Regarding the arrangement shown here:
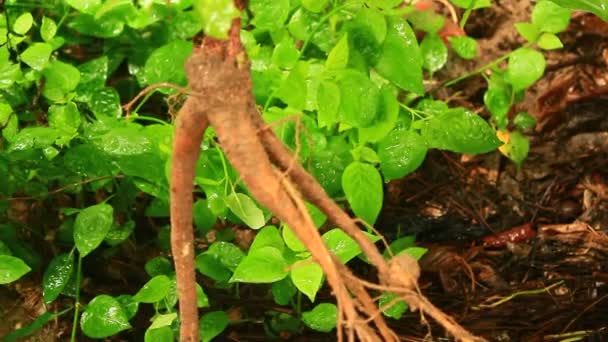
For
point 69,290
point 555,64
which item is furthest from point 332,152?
point 555,64

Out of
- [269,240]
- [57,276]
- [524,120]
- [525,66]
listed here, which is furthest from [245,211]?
[524,120]

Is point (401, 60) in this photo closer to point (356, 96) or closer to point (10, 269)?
point (356, 96)

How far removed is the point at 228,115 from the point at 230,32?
88 mm

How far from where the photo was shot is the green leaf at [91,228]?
113 centimetres

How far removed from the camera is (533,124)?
1.57m

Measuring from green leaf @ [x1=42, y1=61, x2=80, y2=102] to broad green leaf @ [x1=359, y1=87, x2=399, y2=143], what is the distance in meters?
0.52

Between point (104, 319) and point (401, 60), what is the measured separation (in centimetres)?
66

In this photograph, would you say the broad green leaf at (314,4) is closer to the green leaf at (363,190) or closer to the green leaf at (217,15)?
the green leaf at (363,190)

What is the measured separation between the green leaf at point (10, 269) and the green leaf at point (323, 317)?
1.55 ft

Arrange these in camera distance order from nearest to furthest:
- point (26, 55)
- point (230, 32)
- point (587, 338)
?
1. point (230, 32)
2. point (26, 55)
3. point (587, 338)

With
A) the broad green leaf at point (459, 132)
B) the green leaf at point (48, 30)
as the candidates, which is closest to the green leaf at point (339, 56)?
the broad green leaf at point (459, 132)

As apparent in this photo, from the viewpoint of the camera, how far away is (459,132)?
117 cm

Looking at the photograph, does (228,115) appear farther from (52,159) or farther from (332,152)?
(52,159)

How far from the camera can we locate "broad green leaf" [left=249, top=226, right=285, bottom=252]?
1.08 meters
